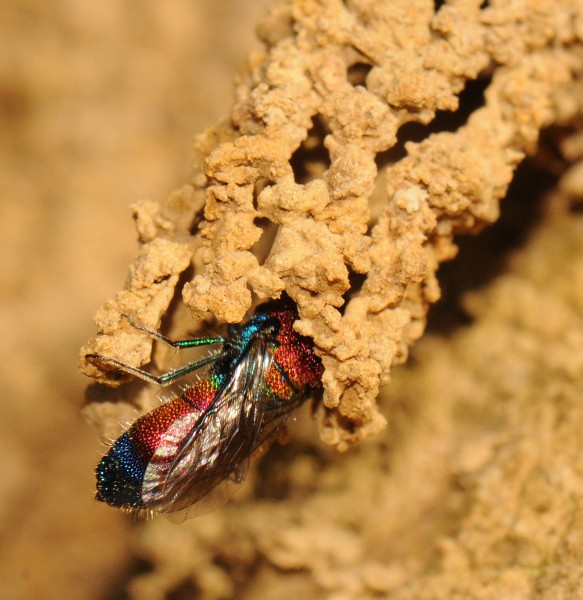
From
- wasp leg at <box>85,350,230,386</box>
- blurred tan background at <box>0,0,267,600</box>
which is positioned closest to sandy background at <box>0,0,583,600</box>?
blurred tan background at <box>0,0,267,600</box>

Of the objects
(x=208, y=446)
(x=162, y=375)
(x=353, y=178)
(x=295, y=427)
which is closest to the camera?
(x=353, y=178)

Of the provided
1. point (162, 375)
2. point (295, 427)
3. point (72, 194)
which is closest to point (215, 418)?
point (162, 375)

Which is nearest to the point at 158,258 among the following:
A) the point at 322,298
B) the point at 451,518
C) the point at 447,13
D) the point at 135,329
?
the point at 135,329

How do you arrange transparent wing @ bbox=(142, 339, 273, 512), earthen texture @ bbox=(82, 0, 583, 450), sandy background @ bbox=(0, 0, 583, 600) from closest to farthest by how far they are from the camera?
1. earthen texture @ bbox=(82, 0, 583, 450)
2. transparent wing @ bbox=(142, 339, 273, 512)
3. sandy background @ bbox=(0, 0, 583, 600)

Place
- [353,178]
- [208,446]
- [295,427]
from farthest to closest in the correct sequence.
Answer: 1. [295,427]
2. [208,446]
3. [353,178]

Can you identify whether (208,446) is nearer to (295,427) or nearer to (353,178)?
(295,427)

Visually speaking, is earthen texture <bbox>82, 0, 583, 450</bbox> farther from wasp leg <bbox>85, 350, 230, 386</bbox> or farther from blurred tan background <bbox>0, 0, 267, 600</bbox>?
blurred tan background <bbox>0, 0, 267, 600</bbox>

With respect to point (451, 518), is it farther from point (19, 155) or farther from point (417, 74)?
point (19, 155)
